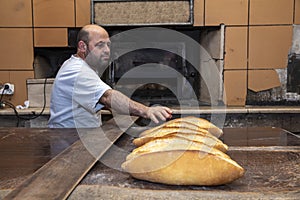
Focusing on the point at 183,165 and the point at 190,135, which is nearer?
the point at 183,165

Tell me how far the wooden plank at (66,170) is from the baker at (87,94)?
331mm

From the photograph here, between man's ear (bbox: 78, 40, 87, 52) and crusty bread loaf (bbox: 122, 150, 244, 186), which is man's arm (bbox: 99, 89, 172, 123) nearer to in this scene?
man's ear (bbox: 78, 40, 87, 52)

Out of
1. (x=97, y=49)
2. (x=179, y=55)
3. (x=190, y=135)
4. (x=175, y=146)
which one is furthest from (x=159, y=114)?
(x=179, y=55)

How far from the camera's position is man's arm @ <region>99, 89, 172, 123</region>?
54.5 inches

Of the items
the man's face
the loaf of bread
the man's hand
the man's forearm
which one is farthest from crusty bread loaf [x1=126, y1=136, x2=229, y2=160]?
the man's face

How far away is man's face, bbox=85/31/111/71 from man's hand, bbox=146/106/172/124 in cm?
72

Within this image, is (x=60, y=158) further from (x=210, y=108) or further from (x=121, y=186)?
(x=210, y=108)

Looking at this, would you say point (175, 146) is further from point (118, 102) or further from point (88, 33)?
point (88, 33)

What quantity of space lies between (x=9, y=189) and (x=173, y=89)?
93.4 inches

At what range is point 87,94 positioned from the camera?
5.49 ft

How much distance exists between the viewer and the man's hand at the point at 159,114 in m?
1.36

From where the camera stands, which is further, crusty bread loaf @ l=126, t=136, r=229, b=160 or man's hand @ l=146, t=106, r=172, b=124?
man's hand @ l=146, t=106, r=172, b=124

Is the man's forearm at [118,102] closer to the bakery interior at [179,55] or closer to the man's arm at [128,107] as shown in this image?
the man's arm at [128,107]

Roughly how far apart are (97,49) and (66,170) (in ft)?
4.18
